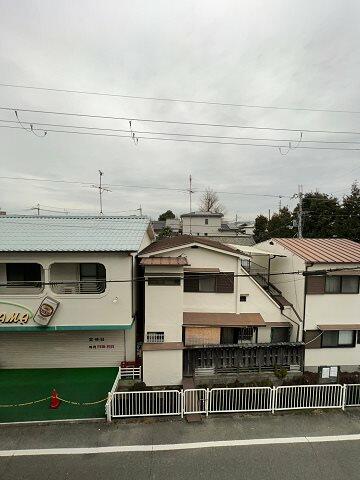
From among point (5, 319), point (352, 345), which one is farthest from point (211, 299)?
point (5, 319)

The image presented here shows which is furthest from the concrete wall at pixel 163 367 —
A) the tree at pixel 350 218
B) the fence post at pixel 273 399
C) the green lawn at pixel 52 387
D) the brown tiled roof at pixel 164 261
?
the tree at pixel 350 218

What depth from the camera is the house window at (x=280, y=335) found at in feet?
51.3

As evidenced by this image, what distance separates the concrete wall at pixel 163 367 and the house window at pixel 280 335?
5.61 metres

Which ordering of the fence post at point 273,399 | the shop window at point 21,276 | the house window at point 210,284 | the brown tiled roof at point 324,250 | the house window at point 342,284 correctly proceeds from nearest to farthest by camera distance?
the fence post at point 273,399 → the brown tiled roof at point 324,250 → the house window at point 342,284 → the shop window at point 21,276 → the house window at point 210,284

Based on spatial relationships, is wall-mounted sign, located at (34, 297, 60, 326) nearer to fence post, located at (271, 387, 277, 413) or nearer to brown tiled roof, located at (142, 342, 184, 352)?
brown tiled roof, located at (142, 342, 184, 352)

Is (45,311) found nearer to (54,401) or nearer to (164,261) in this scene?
(54,401)

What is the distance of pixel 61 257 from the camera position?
44.1 ft

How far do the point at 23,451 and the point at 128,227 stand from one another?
10.4 metres

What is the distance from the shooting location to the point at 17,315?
1319 cm

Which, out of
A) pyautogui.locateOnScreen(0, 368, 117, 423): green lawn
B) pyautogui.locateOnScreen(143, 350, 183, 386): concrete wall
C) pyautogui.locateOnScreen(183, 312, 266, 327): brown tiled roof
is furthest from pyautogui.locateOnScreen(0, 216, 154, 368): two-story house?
pyautogui.locateOnScreen(183, 312, 266, 327): brown tiled roof

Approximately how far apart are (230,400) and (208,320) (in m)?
3.98

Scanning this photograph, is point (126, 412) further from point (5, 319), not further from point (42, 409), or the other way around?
point (5, 319)

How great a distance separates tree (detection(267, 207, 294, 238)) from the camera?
141 feet

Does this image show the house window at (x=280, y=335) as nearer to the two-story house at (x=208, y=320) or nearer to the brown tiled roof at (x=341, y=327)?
the two-story house at (x=208, y=320)
